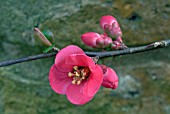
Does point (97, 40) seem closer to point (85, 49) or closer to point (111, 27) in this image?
point (111, 27)

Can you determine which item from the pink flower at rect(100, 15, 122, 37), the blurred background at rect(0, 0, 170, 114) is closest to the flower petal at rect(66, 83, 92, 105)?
the pink flower at rect(100, 15, 122, 37)

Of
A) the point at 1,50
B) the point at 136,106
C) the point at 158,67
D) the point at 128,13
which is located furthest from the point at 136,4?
the point at 1,50

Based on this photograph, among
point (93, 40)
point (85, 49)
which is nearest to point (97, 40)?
point (93, 40)

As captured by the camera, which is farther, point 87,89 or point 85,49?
point 85,49

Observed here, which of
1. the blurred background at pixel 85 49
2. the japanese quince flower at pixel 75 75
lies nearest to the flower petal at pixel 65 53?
the japanese quince flower at pixel 75 75

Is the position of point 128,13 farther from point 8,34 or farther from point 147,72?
point 8,34

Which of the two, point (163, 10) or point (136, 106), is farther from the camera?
point (136, 106)
